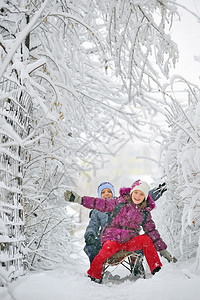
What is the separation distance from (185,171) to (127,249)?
4.65 ft

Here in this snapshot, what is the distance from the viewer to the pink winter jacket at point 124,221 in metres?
3.26

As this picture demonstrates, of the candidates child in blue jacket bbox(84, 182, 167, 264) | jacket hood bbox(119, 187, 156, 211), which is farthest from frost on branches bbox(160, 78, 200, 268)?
child in blue jacket bbox(84, 182, 167, 264)

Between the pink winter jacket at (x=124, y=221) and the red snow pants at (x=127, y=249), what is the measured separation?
15cm

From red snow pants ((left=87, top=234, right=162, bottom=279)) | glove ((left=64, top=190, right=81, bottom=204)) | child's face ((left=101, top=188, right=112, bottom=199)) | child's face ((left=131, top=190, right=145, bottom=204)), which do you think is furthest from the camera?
child's face ((left=101, top=188, right=112, bottom=199))

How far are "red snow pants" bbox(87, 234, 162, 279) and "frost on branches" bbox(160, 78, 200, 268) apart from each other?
27 centimetres

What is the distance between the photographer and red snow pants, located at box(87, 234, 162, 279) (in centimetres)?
286

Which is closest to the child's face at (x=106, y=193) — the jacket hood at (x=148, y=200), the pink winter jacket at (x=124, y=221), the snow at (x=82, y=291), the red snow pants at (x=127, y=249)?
the jacket hood at (x=148, y=200)

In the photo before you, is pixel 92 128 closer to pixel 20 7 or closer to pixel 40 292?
pixel 20 7

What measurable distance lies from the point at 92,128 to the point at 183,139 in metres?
2.70

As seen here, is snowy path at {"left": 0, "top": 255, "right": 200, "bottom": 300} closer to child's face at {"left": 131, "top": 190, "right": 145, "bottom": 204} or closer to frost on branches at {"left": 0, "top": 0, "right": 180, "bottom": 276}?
frost on branches at {"left": 0, "top": 0, "right": 180, "bottom": 276}

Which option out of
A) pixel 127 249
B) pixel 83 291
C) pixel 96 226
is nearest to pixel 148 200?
pixel 127 249

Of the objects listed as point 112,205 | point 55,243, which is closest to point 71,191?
point 112,205

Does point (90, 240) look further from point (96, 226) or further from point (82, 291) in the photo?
point (82, 291)

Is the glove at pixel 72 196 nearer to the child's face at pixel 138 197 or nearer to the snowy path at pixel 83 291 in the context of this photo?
the child's face at pixel 138 197
